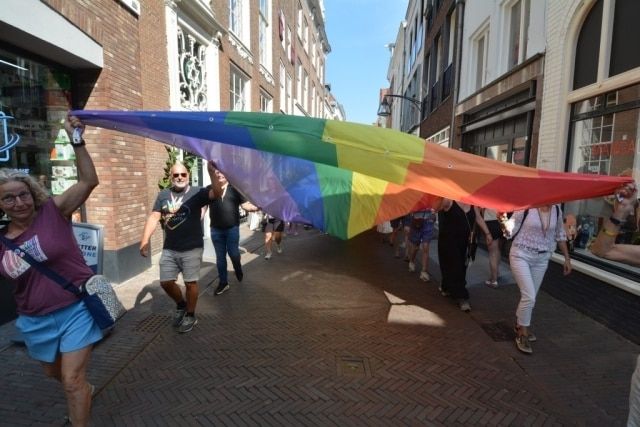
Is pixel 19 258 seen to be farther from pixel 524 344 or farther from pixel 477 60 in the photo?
pixel 477 60

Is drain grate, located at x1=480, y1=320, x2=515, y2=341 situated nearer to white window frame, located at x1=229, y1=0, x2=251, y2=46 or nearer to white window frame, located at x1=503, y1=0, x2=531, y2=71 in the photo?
white window frame, located at x1=503, y1=0, x2=531, y2=71

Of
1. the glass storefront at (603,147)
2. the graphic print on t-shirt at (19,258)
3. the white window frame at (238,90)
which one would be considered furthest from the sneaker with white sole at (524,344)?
the white window frame at (238,90)

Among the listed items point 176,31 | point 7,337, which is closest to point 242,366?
point 7,337

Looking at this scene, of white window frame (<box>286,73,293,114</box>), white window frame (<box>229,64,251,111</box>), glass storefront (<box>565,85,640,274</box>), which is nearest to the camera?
glass storefront (<box>565,85,640,274</box>)

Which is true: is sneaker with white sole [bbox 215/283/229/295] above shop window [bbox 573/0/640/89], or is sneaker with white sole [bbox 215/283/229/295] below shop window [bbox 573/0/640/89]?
below

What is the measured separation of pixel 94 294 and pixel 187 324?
6.89 feet

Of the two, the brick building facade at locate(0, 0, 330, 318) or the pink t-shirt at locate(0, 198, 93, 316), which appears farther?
the brick building facade at locate(0, 0, 330, 318)

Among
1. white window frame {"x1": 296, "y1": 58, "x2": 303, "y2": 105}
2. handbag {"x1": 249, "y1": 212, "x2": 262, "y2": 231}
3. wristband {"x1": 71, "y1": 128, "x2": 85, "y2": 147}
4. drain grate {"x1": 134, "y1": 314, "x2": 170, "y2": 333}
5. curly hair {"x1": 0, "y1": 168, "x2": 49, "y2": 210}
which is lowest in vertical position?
drain grate {"x1": 134, "y1": 314, "x2": 170, "y2": 333}

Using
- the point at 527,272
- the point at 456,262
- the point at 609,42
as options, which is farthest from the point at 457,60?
the point at 527,272

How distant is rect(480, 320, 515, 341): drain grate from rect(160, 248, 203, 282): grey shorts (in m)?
3.44

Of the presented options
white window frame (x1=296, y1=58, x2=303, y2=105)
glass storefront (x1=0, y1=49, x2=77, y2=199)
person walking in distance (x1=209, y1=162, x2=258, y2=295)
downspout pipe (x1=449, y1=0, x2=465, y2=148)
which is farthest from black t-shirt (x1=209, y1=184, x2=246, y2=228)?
white window frame (x1=296, y1=58, x2=303, y2=105)

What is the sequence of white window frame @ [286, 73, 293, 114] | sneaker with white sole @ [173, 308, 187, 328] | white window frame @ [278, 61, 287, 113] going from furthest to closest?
white window frame @ [286, 73, 293, 114] → white window frame @ [278, 61, 287, 113] → sneaker with white sole @ [173, 308, 187, 328]

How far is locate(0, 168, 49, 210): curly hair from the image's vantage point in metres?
2.18

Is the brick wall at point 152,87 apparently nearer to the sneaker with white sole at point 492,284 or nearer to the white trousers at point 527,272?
the white trousers at point 527,272
